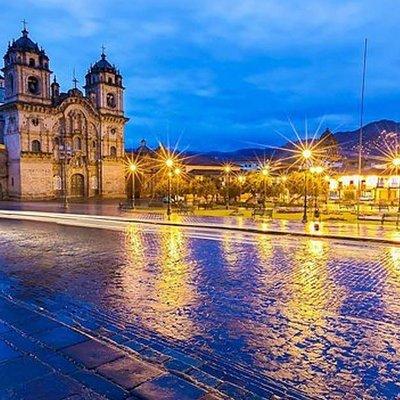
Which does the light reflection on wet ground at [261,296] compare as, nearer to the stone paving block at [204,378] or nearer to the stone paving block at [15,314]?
the stone paving block at [204,378]

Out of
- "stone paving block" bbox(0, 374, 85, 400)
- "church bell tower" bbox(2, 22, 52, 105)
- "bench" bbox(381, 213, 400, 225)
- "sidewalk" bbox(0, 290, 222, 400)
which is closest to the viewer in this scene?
"stone paving block" bbox(0, 374, 85, 400)

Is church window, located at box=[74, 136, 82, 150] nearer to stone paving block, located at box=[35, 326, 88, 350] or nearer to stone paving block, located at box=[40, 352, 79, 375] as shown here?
stone paving block, located at box=[35, 326, 88, 350]

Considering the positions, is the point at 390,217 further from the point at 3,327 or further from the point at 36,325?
the point at 3,327

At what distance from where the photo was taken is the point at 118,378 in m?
4.22

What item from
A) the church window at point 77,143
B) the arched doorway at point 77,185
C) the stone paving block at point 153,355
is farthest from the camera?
the church window at point 77,143

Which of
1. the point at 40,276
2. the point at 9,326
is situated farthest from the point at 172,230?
the point at 9,326

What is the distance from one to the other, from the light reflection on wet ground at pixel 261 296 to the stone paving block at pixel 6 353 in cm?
178

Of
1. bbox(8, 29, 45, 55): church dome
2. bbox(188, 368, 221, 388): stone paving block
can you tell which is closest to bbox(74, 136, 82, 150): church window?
bbox(8, 29, 45, 55): church dome

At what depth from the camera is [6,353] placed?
4805 mm

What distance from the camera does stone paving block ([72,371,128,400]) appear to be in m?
3.89

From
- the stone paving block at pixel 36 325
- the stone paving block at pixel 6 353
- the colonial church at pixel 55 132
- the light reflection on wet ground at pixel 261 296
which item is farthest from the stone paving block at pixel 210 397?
the colonial church at pixel 55 132

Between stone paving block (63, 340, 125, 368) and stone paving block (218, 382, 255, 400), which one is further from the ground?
stone paving block (63, 340, 125, 368)

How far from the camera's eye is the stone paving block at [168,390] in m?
3.88

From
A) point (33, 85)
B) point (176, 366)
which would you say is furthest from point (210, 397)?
point (33, 85)
